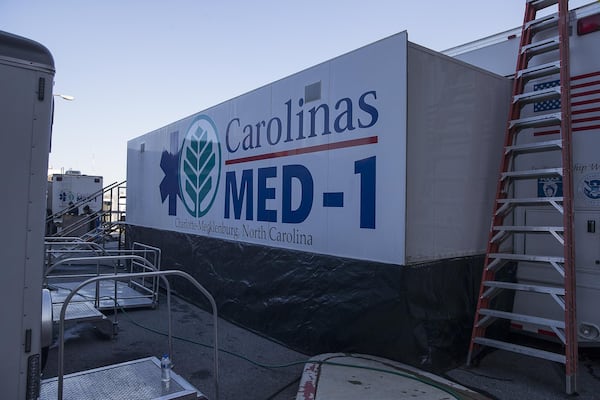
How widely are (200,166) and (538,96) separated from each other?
4.66m

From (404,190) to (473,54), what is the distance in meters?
2.44

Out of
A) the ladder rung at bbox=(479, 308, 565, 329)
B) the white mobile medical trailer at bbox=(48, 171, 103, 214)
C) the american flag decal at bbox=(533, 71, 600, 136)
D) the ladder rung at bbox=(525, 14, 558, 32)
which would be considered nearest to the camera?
the ladder rung at bbox=(479, 308, 565, 329)

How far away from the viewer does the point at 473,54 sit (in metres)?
5.07

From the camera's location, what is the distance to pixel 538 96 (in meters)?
A: 4.11

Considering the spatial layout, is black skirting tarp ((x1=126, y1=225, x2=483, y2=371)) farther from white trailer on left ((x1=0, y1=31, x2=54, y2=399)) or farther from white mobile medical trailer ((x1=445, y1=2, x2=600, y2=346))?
white trailer on left ((x1=0, y1=31, x2=54, y2=399))

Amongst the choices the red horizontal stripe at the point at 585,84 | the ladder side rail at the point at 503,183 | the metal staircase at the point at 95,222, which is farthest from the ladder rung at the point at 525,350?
the metal staircase at the point at 95,222

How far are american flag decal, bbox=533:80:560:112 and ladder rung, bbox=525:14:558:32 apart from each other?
556mm

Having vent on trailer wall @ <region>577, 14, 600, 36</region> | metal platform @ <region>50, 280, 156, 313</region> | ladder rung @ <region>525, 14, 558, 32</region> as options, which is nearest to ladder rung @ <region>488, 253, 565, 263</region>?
vent on trailer wall @ <region>577, 14, 600, 36</region>

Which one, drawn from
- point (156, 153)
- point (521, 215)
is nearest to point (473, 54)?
point (521, 215)

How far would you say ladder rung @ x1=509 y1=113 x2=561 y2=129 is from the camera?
3.95 meters

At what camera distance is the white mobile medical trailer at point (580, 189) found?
3.96m

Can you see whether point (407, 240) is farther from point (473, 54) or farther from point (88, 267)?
point (88, 267)

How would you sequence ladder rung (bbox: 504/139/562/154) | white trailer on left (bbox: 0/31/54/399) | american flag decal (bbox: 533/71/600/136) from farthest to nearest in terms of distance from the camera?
american flag decal (bbox: 533/71/600/136) < ladder rung (bbox: 504/139/562/154) < white trailer on left (bbox: 0/31/54/399)

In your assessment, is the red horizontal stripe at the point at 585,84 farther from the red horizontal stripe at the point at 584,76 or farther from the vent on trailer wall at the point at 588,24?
the vent on trailer wall at the point at 588,24
